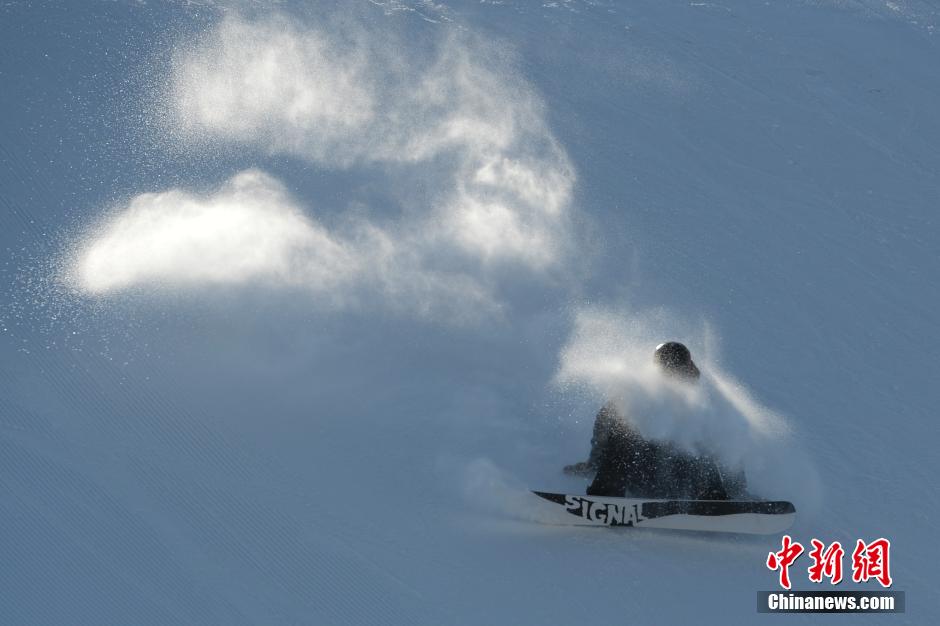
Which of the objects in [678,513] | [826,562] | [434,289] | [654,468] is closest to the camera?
[826,562]

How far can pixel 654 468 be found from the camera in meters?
6.36

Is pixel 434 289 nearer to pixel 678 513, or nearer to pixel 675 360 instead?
pixel 675 360

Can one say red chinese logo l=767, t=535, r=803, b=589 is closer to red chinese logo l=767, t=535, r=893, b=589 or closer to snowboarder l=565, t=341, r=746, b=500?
red chinese logo l=767, t=535, r=893, b=589

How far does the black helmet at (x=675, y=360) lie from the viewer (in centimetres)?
641

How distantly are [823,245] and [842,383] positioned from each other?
1714 mm

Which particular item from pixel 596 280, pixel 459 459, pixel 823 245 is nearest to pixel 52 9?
pixel 596 280

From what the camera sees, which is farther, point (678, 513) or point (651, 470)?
point (651, 470)

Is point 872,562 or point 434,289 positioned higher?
point 434,289

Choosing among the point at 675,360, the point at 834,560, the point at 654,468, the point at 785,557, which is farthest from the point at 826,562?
the point at 675,360

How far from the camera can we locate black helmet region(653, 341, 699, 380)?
641 cm

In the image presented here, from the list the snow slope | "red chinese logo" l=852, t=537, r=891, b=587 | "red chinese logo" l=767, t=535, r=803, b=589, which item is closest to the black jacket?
the snow slope

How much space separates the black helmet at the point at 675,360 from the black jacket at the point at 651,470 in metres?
0.41

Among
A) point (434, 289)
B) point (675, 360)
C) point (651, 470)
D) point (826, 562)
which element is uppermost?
point (434, 289)

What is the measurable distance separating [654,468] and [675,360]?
649 millimetres
